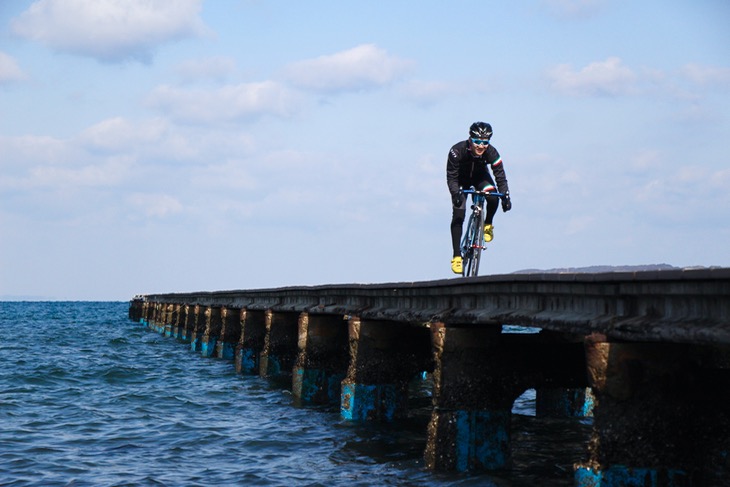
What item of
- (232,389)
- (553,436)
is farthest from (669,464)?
(232,389)

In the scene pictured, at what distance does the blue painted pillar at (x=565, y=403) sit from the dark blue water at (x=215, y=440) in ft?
1.23

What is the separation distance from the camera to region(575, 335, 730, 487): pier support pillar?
6.35 meters

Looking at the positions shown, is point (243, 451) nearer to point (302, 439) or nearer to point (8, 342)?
point (302, 439)

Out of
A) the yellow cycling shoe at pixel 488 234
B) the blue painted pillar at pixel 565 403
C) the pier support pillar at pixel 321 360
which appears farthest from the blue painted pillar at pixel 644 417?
the pier support pillar at pixel 321 360

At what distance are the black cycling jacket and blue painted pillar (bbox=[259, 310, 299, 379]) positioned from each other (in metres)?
7.33

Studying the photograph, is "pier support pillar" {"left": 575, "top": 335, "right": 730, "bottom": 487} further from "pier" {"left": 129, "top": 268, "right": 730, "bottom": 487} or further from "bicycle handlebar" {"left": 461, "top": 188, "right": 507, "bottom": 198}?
"bicycle handlebar" {"left": 461, "top": 188, "right": 507, "bottom": 198}

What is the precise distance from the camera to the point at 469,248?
43.1 feet

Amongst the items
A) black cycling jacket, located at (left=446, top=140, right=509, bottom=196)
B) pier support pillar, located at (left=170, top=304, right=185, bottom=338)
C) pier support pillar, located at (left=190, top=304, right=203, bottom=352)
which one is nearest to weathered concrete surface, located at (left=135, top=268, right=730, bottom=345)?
black cycling jacket, located at (left=446, top=140, right=509, bottom=196)

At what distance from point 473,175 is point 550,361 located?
13.3 feet

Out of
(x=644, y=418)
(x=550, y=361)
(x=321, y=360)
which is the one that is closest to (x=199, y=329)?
(x=321, y=360)

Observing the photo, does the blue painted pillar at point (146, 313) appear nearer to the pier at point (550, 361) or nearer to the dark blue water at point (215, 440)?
the dark blue water at point (215, 440)

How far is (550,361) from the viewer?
951 cm

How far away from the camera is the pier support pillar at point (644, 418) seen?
6.35m

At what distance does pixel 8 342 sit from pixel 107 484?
96.2 feet
